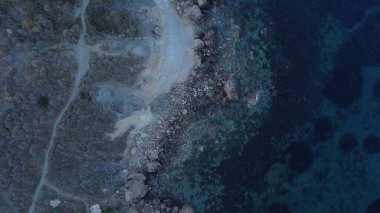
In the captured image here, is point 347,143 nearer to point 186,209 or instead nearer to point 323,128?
point 323,128

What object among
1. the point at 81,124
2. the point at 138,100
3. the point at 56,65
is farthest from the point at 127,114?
the point at 56,65

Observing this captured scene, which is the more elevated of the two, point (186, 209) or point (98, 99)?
point (98, 99)

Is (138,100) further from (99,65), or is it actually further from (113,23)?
(113,23)

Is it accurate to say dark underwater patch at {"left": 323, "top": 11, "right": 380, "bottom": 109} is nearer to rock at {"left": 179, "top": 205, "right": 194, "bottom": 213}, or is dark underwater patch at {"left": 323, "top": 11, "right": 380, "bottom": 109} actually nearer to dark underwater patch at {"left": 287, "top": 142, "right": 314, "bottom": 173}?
dark underwater patch at {"left": 287, "top": 142, "right": 314, "bottom": 173}

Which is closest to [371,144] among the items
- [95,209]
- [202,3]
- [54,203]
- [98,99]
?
[202,3]

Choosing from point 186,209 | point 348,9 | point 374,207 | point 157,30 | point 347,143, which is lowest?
point 186,209
